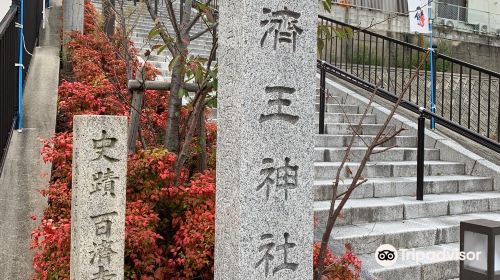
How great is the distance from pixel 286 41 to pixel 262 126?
62 centimetres

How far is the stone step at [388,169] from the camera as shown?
6473mm

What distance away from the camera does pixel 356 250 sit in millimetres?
5086

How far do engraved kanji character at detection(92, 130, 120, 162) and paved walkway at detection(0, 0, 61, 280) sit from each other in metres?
1.17

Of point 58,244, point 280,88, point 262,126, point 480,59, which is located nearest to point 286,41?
point 280,88

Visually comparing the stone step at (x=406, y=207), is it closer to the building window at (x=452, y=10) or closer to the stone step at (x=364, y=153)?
the stone step at (x=364, y=153)

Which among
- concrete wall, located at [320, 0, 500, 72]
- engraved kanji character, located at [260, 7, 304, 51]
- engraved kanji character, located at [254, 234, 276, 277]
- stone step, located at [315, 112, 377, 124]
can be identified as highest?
concrete wall, located at [320, 0, 500, 72]

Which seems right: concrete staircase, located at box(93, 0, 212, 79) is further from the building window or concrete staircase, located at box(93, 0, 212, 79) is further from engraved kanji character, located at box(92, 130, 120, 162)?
the building window

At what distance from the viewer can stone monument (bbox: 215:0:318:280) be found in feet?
11.1

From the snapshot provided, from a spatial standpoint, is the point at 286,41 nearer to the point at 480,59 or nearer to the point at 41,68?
the point at 41,68

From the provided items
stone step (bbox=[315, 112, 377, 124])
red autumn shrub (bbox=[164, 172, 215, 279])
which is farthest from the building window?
red autumn shrub (bbox=[164, 172, 215, 279])

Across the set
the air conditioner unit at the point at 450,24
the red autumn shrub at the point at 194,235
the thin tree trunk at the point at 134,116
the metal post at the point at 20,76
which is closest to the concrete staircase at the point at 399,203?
the red autumn shrub at the point at 194,235

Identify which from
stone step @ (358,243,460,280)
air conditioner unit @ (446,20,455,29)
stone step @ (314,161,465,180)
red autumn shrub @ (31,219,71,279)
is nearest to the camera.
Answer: red autumn shrub @ (31,219,71,279)

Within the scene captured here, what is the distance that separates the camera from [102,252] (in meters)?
3.70

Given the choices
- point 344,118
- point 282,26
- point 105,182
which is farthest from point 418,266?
point 344,118
